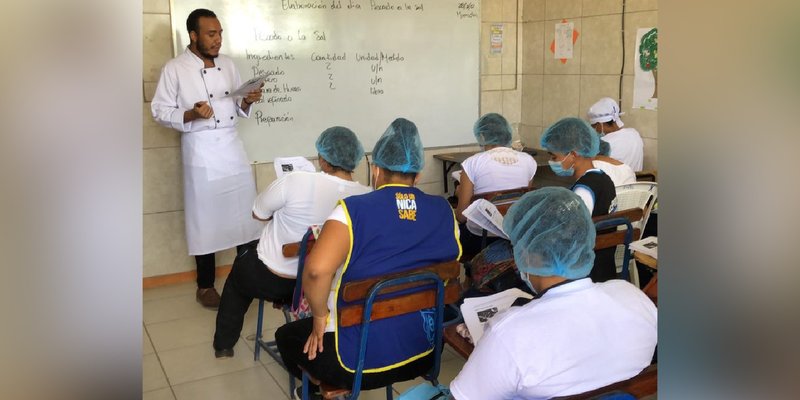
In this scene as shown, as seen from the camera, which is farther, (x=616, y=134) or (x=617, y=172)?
(x=616, y=134)

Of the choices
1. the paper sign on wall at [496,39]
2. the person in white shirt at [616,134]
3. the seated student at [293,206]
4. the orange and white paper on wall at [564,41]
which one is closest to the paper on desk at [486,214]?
the seated student at [293,206]

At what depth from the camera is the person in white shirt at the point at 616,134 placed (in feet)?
14.1

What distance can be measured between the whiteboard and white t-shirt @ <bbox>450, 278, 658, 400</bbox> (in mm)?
3483

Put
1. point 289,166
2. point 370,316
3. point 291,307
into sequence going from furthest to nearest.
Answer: point 289,166 < point 291,307 < point 370,316

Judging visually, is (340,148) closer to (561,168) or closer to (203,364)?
(561,168)

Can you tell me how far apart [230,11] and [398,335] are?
3.06 m

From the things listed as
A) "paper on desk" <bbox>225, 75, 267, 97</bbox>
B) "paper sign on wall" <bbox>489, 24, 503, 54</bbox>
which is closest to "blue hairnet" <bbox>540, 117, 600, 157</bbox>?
"paper on desk" <bbox>225, 75, 267, 97</bbox>

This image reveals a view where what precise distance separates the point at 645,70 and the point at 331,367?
132 inches

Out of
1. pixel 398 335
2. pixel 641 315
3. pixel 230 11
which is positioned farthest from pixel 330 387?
pixel 230 11

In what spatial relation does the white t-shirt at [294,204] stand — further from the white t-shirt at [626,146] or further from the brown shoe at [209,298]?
the white t-shirt at [626,146]

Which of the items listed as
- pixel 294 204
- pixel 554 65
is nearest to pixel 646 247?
pixel 294 204

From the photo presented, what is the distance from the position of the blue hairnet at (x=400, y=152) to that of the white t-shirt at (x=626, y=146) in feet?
7.36

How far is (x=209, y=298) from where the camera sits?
4.25 meters
